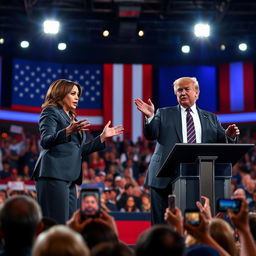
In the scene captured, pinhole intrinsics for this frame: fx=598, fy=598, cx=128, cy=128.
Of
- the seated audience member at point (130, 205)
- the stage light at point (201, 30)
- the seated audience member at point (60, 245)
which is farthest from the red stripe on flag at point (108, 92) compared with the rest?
the seated audience member at point (60, 245)

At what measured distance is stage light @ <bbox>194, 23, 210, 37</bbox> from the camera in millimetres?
11914

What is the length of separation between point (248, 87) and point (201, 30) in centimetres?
444

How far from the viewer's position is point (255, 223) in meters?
2.81

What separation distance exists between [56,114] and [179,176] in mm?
913

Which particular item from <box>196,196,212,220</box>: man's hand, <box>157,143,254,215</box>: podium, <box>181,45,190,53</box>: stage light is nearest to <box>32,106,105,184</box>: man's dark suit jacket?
<box>157,143,254,215</box>: podium

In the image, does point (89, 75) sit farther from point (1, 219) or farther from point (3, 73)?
point (1, 219)

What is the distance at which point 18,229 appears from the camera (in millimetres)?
2035

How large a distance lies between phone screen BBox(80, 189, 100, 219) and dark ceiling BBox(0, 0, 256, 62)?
904 cm

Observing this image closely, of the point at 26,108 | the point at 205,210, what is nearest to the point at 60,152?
the point at 205,210

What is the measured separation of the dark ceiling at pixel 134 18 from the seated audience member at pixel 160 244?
9.66 meters

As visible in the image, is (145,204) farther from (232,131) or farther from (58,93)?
(58,93)

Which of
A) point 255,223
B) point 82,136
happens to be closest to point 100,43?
point 82,136

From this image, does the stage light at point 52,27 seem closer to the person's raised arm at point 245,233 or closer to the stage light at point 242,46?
the stage light at point 242,46

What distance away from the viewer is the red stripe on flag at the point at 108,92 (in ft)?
52.4
